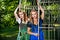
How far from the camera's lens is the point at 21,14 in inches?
121

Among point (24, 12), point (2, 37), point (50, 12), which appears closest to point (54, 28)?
point (50, 12)

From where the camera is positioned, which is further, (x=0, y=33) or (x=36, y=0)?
(x=0, y=33)

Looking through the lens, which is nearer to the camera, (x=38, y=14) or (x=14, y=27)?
(x=38, y=14)

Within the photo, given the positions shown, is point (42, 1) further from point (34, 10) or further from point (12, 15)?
point (12, 15)

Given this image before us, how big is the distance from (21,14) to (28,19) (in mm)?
114

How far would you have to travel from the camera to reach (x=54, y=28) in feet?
10.6

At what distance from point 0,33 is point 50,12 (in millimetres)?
773

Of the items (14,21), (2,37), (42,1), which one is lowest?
(2,37)

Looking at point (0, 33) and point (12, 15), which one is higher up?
point (12, 15)

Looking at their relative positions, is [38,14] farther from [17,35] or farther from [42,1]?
[17,35]

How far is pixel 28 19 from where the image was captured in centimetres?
306

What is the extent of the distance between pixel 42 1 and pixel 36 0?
138 mm

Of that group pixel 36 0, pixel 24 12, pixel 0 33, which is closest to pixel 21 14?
pixel 24 12

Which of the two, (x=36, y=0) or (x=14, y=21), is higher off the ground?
(x=36, y=0)
